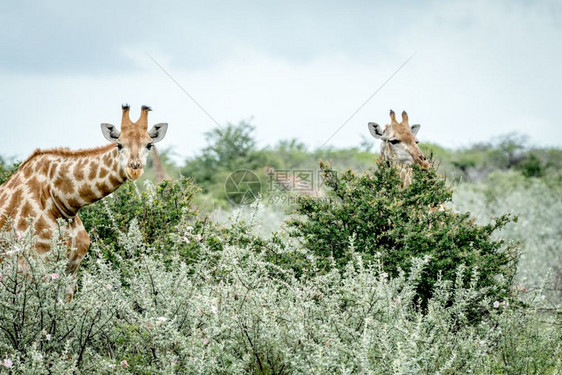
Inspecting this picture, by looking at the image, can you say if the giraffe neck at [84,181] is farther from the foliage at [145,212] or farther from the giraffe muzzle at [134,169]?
the foliage at [145,212]

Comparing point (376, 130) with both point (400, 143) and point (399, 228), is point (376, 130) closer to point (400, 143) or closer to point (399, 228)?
point (400, 143)

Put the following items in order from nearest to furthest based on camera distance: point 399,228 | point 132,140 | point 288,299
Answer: point 288,299
point 132,140
point 399,228

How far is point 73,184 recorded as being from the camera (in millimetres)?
6344

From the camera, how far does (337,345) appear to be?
4520 millimetres

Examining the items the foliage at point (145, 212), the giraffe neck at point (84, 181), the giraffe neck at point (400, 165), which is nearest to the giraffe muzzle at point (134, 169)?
the giraffe neck at point (84, 181)

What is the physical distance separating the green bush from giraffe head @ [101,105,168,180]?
1.91 meters

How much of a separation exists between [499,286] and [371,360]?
7.88 feet

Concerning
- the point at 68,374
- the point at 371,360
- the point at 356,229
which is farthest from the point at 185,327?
the point at 356,229

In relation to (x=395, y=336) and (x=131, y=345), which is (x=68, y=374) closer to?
(x=131, y=345)

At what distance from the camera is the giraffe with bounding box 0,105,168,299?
6188 millimetres

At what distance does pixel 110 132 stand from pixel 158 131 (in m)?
0.49

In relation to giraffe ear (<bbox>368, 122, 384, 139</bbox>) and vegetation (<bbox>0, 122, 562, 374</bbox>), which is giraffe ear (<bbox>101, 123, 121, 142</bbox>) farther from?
giraffe ear (<bbox>368, 122, 384, 139</bbox>)

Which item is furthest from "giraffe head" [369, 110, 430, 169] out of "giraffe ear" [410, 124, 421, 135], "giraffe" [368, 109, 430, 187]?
"giraffe ear" [410, 124, 421, 135]

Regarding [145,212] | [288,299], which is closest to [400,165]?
[145,212]
